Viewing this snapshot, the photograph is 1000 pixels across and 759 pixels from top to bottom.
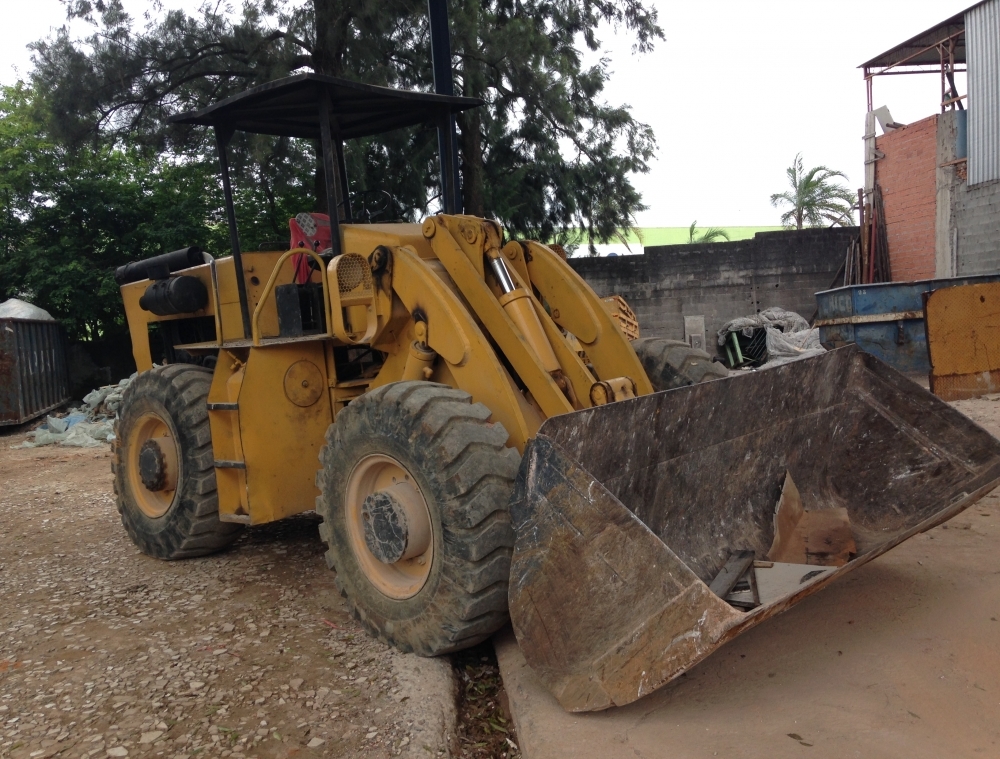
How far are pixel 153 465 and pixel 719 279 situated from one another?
1418cm

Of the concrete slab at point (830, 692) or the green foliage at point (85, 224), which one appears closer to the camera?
the concrete slab at point (830, 692)

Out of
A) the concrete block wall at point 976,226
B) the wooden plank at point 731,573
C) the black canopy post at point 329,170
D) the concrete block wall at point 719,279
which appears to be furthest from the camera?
the concrete block wall at point 719,279

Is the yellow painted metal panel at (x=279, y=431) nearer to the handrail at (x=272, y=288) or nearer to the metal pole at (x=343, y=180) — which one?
the handrail at (x=272, y=288)

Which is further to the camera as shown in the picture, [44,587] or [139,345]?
[139,345]

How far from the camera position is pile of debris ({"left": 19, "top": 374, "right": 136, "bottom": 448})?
12828 mm

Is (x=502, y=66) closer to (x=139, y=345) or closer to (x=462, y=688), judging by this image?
(x=139, y=345)

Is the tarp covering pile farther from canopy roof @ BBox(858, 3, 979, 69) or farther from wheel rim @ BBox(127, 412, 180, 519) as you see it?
canopy roof @ BBox(858, 3, 979, 69)

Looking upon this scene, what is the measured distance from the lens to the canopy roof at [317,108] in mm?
4668

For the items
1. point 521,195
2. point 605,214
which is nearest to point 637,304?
point 605,214

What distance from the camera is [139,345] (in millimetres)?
6469

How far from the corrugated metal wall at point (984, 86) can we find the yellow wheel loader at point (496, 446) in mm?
12467

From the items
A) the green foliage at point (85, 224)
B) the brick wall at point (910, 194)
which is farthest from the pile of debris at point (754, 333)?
the green foliage at point (85, 224)

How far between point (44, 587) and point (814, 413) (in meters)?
4.52

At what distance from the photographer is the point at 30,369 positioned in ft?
49.0
